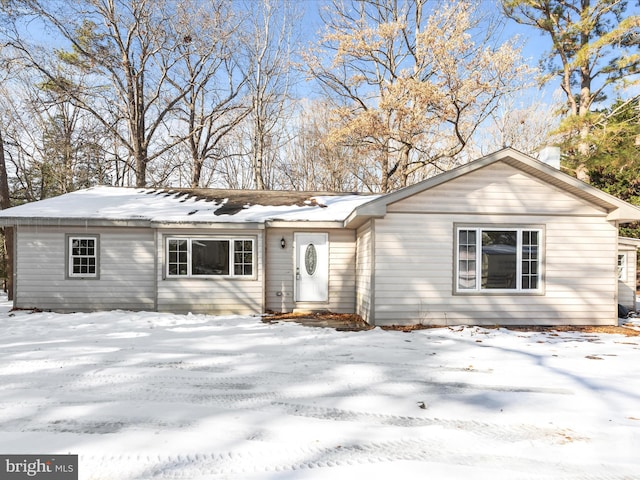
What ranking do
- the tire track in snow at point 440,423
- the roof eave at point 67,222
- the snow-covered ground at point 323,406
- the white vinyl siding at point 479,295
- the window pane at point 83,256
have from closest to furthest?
the snow-covered ground at point 323,406 → the tire track in snow at point 440,423 → the white vinyl siding at point 479,295 → the roof eave at point 67,222 → the window pane at point 83,256

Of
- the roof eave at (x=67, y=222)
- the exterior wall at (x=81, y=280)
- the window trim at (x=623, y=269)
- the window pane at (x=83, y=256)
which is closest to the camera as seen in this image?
the roof eave at (x=67, y=222)

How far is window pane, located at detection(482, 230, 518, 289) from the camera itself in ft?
25.8

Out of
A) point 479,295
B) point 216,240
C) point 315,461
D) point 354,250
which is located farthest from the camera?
point 354,250

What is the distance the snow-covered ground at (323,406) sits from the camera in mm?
2590

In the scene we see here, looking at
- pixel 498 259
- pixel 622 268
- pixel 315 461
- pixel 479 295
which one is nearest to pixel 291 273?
pixel 479 295

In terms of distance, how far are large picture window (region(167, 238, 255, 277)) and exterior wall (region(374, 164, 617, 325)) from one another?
3.46m

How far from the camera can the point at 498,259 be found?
7879mm

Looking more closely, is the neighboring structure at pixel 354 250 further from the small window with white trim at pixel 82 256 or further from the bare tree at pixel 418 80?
the bare tree at pixel 418 80

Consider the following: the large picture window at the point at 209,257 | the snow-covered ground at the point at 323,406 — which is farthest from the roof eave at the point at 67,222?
the snow-covered ground at the point at 323,406

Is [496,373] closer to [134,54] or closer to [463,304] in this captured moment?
[463,304]

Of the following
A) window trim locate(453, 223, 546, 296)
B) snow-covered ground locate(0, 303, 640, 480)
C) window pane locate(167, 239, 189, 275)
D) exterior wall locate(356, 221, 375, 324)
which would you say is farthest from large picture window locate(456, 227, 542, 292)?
window pane locate(167, 239, 189, 275)

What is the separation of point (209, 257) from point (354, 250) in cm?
366

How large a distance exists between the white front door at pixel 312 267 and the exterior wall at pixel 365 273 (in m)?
0.82

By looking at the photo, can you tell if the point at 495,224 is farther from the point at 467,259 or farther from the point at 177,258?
the point at 177,258
